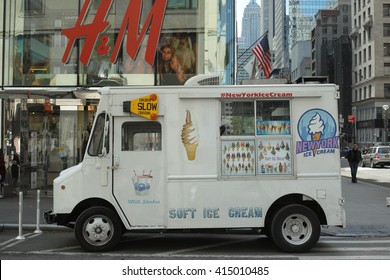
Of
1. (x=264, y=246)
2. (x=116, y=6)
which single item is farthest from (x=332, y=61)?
(x=264, y=246)

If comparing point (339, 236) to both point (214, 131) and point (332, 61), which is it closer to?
point (214, 131)

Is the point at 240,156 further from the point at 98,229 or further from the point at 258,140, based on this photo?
the point at 98,229

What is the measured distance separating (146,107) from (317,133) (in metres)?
2.87

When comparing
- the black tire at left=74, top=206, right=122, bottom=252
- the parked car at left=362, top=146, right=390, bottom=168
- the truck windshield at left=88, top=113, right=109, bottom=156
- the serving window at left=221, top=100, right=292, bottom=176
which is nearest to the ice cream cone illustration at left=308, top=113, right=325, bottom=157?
the serving window at left=221, top=100, right=292, bottom=176

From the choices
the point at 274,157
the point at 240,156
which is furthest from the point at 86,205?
the point at 274,157

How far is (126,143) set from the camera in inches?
302

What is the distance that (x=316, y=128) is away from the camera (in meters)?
7.60

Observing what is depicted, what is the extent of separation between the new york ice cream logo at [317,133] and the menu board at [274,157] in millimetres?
212

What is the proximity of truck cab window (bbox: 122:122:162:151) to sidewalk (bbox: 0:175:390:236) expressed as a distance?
3.47 metres

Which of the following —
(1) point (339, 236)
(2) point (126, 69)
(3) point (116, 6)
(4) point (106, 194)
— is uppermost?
(3) point (116, 6)

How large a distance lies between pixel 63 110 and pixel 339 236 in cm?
1103

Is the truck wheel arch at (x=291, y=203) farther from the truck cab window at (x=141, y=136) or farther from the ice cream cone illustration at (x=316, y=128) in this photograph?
the truck cab window at (x=141, y=136)

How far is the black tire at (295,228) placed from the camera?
24.6 feet

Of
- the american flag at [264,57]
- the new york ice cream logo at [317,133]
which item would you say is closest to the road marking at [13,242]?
the new york ice cream logo at [317,133]
